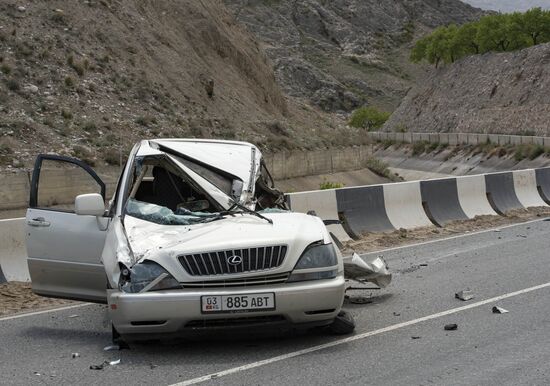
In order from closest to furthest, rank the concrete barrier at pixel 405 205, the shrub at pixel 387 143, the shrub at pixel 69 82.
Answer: the concrete barrier at pixel 405 205, the shrub at pixel 69 82, the shrub at pixel 387 143

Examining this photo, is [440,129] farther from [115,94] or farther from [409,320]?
[409,320]

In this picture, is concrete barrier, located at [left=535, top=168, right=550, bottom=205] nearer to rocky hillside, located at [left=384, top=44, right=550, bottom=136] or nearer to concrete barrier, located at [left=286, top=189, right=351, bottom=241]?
concrete barrier, located at [left=286, top=189, right=351, bottom=241]

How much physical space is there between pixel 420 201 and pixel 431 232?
101 centimetres

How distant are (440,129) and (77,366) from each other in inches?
3342

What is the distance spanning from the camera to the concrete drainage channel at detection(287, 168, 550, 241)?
14359 millimetres

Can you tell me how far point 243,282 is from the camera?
6.62 meters

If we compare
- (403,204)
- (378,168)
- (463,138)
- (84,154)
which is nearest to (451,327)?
(403,204)

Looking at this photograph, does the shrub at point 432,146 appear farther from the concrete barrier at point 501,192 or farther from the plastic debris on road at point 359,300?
the plastic debris on road at point 359,300

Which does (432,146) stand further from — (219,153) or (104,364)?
(104,364)

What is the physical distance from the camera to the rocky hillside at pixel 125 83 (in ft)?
96.7

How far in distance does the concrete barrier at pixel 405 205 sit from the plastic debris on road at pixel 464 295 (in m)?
6.23

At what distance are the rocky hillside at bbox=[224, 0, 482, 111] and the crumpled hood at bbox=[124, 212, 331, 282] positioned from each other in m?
121

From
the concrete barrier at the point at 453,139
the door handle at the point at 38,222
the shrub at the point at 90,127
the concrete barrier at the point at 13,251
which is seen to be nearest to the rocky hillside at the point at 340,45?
the concrete barrier at the point at 453,139

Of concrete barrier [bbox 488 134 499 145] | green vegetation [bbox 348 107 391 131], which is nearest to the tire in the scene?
concrete barrier [bbox 488 134 499 145]
